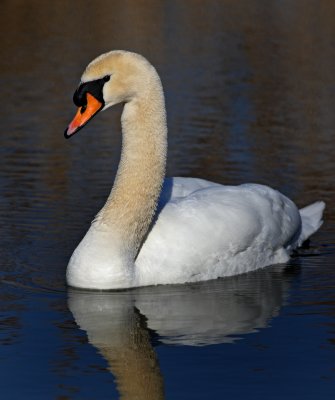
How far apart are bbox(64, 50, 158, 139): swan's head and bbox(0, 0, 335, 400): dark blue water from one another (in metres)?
1.19

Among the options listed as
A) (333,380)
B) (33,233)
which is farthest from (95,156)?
(333,380)

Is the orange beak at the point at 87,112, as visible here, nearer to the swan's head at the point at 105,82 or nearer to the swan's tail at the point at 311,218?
the swan's head at the point at 105,82

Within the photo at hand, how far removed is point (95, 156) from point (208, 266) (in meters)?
4.47

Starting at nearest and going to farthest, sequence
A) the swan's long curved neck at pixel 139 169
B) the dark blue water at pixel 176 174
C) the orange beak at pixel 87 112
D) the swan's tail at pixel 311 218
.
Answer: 1. the dark blue water at pixel 176 174
2. the orange beak at pixel 87 112
3. the swan's long curved neck at pixel 139 169
4. the swan's tail at pixel 311 218

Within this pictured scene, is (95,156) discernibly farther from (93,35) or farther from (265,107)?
(93,35)

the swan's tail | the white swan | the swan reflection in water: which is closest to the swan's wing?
the white swan

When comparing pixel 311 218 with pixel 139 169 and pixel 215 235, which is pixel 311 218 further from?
pixel 139 169

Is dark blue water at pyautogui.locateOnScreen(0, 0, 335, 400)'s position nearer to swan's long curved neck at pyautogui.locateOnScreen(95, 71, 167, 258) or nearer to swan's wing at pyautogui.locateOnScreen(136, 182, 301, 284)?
swan's wing at pyautogui.locateOnScreen(136, 182, 301, 284)

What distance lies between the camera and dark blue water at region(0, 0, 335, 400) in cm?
686

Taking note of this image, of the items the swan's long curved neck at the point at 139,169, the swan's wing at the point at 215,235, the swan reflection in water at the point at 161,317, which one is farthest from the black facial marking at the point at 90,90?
the swan reflection in water at the point at 161,317

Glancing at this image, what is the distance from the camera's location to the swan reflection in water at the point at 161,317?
6.98 metres

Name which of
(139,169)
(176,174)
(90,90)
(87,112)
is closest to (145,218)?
(139,169)

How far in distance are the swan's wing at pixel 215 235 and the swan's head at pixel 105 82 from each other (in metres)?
0.96

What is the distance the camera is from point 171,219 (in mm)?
8773
